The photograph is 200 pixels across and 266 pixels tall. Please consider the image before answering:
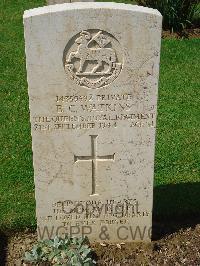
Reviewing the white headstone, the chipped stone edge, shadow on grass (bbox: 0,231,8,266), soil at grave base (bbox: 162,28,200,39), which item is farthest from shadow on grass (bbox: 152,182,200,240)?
soil at grave base (bbox: 162,28,200,39)

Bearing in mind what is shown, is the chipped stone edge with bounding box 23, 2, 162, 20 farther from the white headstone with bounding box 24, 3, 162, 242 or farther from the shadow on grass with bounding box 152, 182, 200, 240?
the shadow on grass with bounding box 152, 182, 200, 240

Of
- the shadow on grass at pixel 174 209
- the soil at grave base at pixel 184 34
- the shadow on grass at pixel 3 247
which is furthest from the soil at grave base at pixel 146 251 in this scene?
the soil at grave base at pixel 184 34

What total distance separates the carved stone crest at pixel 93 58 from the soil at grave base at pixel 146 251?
162cm

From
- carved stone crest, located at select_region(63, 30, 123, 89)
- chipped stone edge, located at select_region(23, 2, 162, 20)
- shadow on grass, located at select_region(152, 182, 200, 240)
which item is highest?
chipped stone edge, located at select_region(23, 2, 162, 20)

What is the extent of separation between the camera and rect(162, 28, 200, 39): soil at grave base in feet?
34.1

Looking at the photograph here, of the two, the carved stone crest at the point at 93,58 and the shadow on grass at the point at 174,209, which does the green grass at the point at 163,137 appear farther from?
the carved stone crest at the point at 93,58

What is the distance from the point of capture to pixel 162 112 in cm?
738

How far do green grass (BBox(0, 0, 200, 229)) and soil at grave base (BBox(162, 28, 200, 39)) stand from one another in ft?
1.09

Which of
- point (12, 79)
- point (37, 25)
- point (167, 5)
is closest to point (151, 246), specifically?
point (37, 25)

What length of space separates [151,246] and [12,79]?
4.49 meters

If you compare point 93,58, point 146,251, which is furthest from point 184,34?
point 93,58

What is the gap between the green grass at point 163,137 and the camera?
5438mm

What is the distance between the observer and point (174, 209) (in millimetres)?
5344

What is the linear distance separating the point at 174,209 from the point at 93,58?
2117mm
